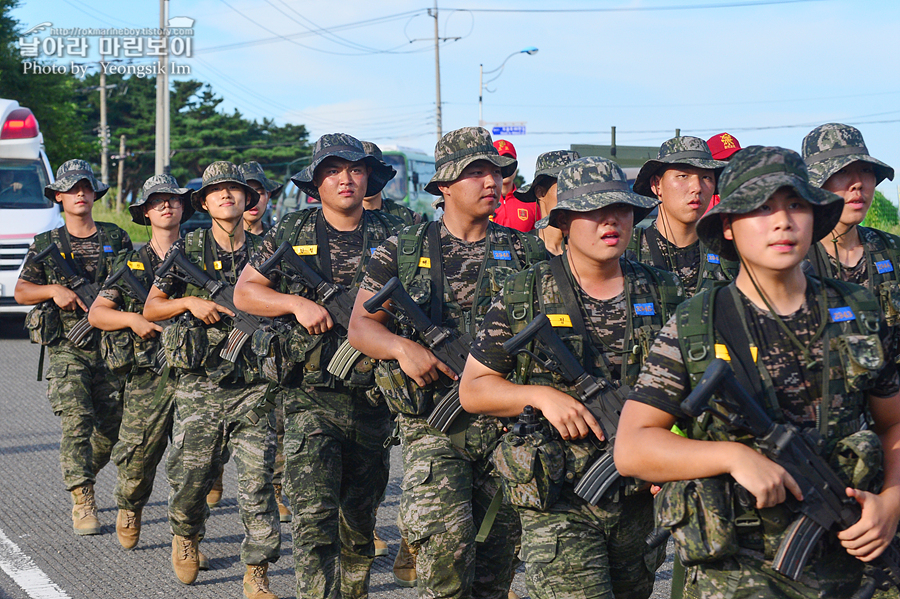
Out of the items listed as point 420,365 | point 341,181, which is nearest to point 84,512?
point 341,181

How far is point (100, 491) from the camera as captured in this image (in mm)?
7812

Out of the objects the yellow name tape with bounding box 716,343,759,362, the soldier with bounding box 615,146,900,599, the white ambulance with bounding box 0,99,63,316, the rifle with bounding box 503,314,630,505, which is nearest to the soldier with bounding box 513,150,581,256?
the rifle with bounding box 503,314,630,505

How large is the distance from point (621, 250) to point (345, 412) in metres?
2.12

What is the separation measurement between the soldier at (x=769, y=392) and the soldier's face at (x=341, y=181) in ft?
9.74

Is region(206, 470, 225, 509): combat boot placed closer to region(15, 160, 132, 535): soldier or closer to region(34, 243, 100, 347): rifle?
region(15, 160, 132, 535): soldier

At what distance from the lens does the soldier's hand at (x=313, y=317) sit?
17.5 ft

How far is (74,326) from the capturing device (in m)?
7.37

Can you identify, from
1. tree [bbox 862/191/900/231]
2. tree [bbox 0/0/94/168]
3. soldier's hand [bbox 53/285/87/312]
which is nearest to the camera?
soldier's hand [bbox 53/285/87/312]

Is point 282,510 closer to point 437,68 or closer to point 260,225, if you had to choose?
point 260,225

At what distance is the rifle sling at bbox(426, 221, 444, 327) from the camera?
4.68 metres

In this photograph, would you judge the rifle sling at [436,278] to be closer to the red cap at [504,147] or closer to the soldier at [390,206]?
the soldier at [390,206]

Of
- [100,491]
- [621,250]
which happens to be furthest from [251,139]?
[621,250]

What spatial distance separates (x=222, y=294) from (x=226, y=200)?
1.95 feet

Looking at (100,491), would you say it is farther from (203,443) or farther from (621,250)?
(621,250)
